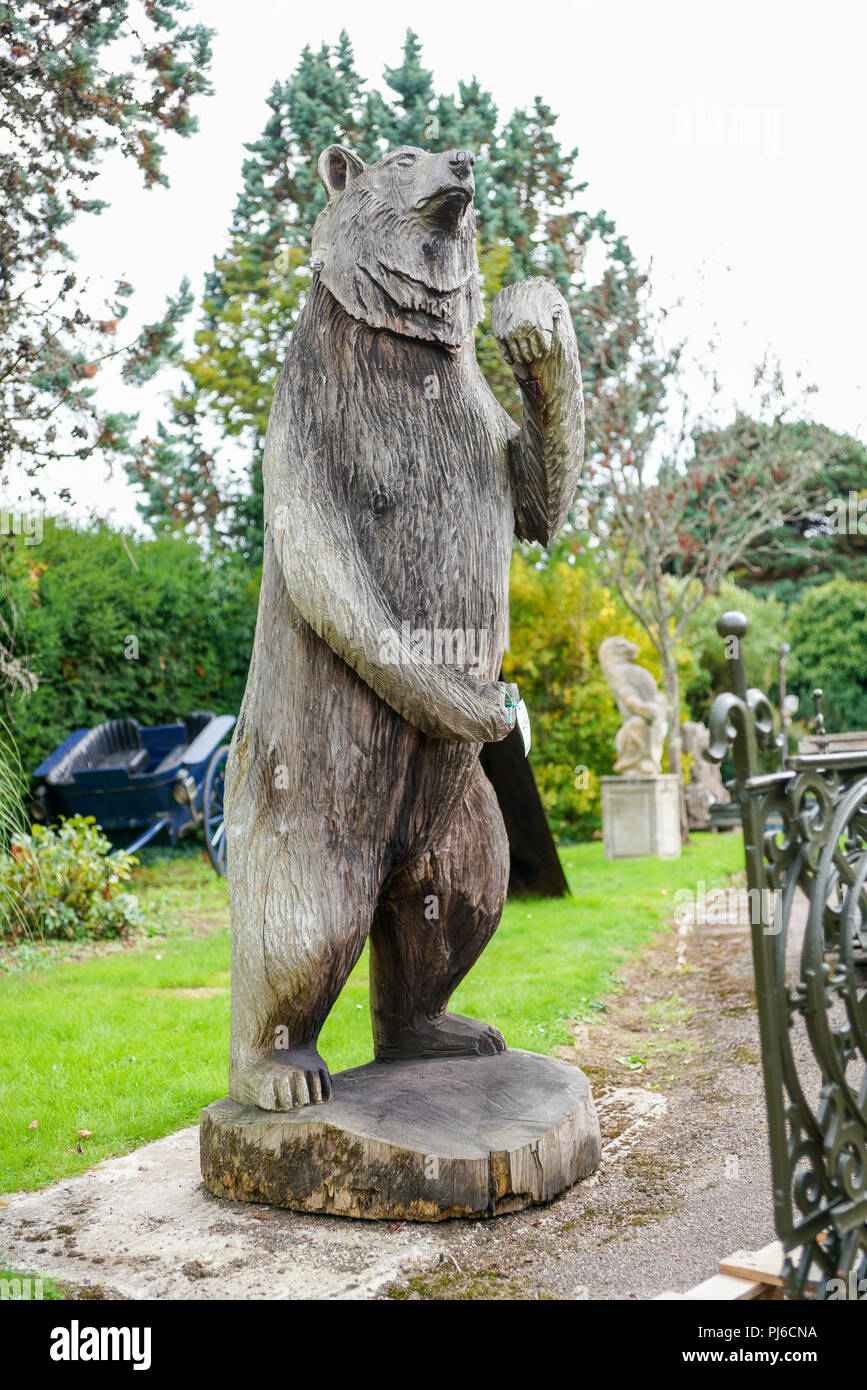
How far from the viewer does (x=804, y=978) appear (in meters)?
1.66

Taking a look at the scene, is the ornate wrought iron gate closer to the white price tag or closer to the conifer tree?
the white price tag

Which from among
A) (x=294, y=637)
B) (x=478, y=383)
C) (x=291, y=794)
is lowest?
(x=291, y=794)

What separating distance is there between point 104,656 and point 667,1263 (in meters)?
8.58

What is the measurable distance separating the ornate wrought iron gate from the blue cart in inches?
266

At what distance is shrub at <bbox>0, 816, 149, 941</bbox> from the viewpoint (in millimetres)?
6707

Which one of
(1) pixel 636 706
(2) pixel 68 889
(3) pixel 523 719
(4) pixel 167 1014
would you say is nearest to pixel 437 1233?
(3) pixel 523 719

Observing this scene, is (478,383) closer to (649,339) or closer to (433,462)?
(433,462)

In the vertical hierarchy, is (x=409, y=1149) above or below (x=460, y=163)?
below

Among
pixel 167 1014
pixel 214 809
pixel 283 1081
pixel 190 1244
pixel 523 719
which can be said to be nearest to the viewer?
pixel 190 1244

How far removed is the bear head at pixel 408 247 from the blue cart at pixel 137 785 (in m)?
6.02

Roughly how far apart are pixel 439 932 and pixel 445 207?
169cm

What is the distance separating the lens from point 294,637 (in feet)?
8.64

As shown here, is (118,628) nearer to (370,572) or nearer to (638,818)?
(638,818)
